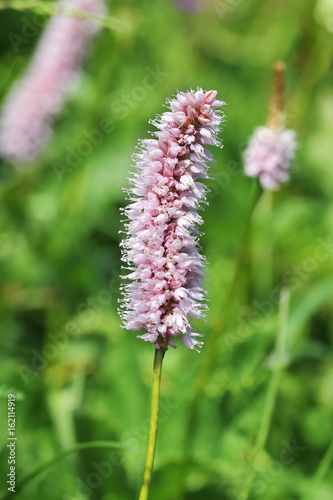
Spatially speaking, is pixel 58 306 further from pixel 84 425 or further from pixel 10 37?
pixel 10 37

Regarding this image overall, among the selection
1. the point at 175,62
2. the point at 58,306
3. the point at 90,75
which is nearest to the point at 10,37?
the point at 90,75

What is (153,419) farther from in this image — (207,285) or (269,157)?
(207,285)

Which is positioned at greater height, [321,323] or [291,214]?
[291,214]

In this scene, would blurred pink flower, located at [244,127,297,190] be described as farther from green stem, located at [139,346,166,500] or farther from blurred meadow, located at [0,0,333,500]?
green stem, located at [139,346,166,500]

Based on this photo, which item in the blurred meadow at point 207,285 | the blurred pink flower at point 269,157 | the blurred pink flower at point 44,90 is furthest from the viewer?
the blurred pink flower at point 44,90

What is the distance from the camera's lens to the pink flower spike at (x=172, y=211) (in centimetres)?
124

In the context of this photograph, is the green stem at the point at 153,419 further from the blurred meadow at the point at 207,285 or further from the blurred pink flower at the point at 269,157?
the blurred pink flower at the point at 269,157

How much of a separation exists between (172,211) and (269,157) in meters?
1.05

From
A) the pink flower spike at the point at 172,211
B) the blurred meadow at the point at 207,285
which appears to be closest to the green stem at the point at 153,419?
the pink flower spike at the point at 172,211

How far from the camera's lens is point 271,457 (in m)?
2.67

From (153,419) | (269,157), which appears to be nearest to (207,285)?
(269,157)

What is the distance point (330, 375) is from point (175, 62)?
104 inches

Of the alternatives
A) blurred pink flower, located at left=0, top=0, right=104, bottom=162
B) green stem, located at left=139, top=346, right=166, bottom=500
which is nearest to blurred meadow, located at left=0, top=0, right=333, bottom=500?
blurred pink flower, located at left=0, top=0, right=104, bottom=162

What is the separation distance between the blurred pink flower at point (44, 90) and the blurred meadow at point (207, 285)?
14 cm
